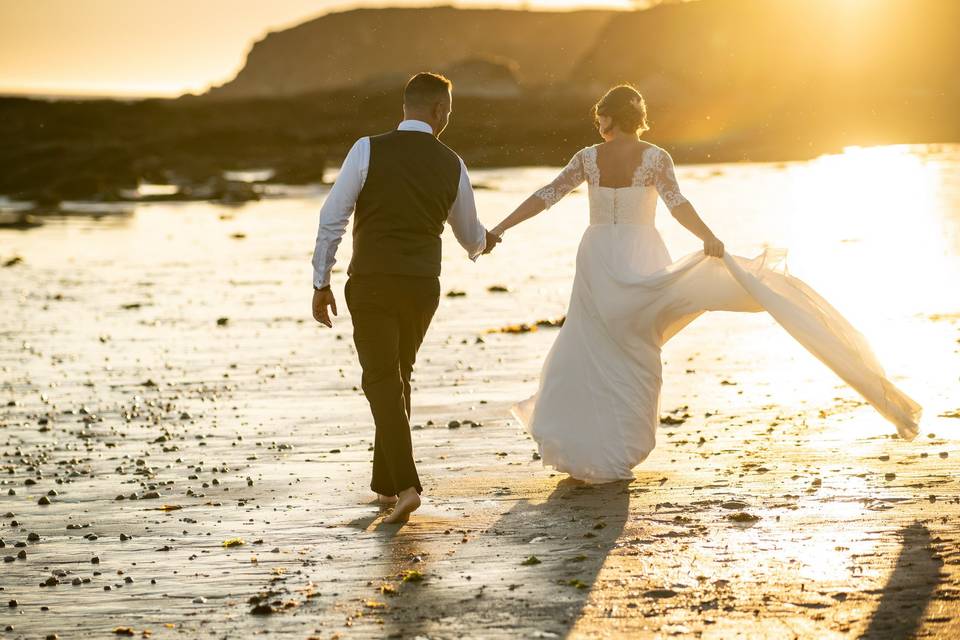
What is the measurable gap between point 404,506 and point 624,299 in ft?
6.05

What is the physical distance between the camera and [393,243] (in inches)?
284

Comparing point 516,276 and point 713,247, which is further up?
point 713,247

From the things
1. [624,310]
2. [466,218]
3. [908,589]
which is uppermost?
[466,218]

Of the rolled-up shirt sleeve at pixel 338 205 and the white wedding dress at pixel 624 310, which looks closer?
the rolled-up shirt sleeve at pixel 338 205

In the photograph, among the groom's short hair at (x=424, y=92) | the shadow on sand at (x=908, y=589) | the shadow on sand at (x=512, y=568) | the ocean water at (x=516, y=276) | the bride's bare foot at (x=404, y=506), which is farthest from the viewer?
the ocean water at (x=516, y=276)

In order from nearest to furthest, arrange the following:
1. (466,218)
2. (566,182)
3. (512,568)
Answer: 1. (512,568)
2. (466,218)
3. (566,182)

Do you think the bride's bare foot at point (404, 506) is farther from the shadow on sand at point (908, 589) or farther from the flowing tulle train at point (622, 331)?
the shadow on sand at point (908, 589)

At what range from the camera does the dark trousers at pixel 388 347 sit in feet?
23.7

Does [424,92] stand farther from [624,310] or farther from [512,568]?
[512,568]

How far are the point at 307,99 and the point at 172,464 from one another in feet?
340

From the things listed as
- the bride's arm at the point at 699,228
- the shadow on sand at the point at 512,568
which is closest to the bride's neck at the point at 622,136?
the bride's arm at the point at 699,228

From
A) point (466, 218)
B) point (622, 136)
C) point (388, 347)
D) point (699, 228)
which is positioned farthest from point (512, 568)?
point (622, 136)

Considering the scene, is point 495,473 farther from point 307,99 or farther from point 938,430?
point 307,99

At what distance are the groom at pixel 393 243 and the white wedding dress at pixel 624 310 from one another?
1038 mm
